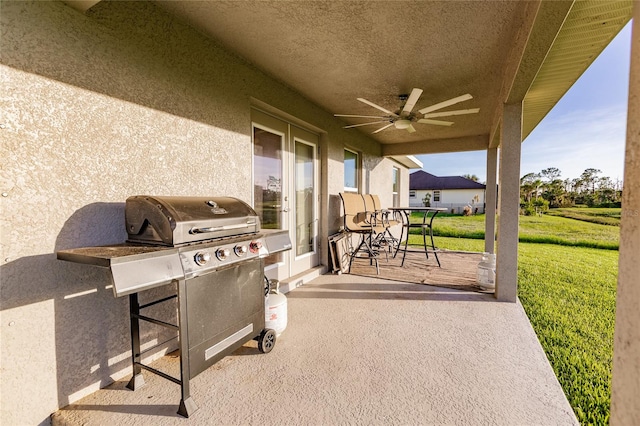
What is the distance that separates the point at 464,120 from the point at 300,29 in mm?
4297

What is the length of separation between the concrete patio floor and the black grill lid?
1.11 meters

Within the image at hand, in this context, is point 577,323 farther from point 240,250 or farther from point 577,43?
point 240,250

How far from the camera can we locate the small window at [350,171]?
643 cm

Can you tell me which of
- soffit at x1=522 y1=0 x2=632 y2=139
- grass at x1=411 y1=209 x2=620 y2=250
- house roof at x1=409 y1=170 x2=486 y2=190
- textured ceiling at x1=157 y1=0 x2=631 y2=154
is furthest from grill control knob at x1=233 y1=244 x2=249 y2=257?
house roof at x1=409 y1=170 x2=486 y2=190

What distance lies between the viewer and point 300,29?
2719mm

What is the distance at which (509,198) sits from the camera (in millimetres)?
3807

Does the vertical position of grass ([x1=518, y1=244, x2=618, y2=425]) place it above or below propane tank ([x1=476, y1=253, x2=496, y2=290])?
below

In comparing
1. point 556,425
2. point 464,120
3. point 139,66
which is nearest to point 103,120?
point 139,66

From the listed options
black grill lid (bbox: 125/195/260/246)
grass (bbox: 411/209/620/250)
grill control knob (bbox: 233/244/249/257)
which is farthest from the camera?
grass (bbox: 411/209/620/250)

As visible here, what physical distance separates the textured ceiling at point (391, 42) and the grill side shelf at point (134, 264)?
2055mm

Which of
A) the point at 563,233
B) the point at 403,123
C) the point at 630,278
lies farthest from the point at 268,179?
the point at 563,233

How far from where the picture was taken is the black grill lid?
184 cm

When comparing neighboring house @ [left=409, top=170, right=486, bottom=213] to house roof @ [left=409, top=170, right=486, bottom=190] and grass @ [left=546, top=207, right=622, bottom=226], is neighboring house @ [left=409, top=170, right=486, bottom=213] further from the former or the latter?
grass @ [left=546, top=207, right=622, bottom=226]

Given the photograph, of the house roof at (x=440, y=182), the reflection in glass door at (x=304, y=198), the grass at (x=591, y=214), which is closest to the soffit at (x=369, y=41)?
the reflection in glass door at (x=304, y=198)
